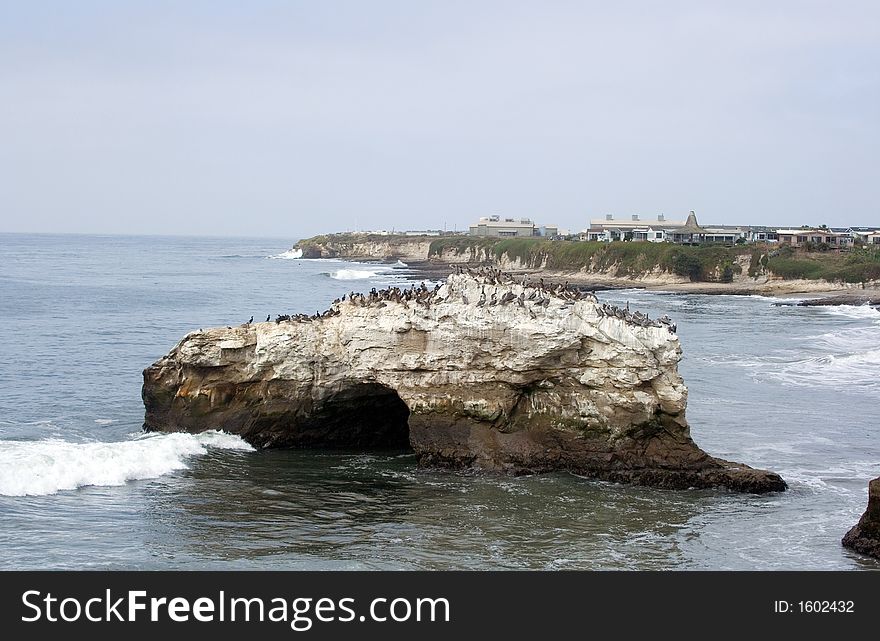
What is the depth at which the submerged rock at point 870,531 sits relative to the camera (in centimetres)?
A: 1596

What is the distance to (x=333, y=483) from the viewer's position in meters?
20.4

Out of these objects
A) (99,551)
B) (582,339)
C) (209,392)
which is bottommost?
(99,551)

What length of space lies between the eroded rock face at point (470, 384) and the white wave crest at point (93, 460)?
805 mm

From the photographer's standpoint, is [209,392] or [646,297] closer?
[209,392]

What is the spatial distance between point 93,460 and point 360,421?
20.3 feet

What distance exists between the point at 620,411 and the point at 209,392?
370 inches

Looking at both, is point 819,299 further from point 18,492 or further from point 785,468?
point 18,492

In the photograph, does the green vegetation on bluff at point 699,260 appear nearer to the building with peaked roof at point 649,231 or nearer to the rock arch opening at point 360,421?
the building with peaked roof at point 649,231

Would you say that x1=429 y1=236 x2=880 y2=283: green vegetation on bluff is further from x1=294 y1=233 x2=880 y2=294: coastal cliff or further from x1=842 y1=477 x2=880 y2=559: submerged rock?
x1=842 y1=477 x2=880 y2=559: submerged rock

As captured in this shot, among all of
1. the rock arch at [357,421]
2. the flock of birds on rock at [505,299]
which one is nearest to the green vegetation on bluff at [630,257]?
the flock of birds on rock at [505,299]

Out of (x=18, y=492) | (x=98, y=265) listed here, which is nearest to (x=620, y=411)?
(x=18, y=492)

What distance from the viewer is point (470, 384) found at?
70.6 ft

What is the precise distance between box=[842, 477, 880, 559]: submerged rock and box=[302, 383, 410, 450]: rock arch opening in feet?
34.1
